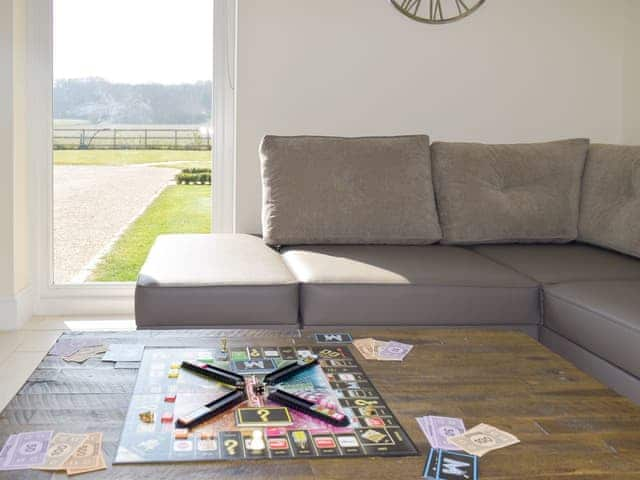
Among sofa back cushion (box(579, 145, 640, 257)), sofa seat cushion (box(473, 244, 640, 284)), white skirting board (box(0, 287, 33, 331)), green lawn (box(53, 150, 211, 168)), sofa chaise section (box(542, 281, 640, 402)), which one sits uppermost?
green lawn (box(53, 150, 211, 168))

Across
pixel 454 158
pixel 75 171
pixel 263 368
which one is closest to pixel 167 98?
pixel 75 171

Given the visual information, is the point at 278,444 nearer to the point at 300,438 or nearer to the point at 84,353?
the point at 300,438

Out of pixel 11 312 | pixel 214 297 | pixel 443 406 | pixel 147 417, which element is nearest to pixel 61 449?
pixel 147 417

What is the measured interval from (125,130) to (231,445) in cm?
289

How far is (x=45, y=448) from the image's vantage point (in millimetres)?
1304

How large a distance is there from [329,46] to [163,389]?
101 inches

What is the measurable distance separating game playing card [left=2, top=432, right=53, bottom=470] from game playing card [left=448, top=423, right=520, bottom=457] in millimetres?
688

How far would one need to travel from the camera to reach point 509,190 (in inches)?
137

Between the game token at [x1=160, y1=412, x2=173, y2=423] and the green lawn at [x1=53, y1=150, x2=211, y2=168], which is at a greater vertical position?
the green lawn at [x1=53, y1=150, x2=211, y2=168]

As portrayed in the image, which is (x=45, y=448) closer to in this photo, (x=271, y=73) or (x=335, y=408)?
(x=335, y=408)

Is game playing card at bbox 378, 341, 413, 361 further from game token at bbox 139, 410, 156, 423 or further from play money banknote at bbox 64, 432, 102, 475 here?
play money banknote at bbox 64, 432, 102, 475

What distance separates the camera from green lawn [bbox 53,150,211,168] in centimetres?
392

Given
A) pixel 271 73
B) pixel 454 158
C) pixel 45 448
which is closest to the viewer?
pixel 45 448

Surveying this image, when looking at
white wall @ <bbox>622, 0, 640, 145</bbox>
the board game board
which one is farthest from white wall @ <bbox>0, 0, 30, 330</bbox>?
white wall @ <bbox>622, 0, 640, 145</bbox>
